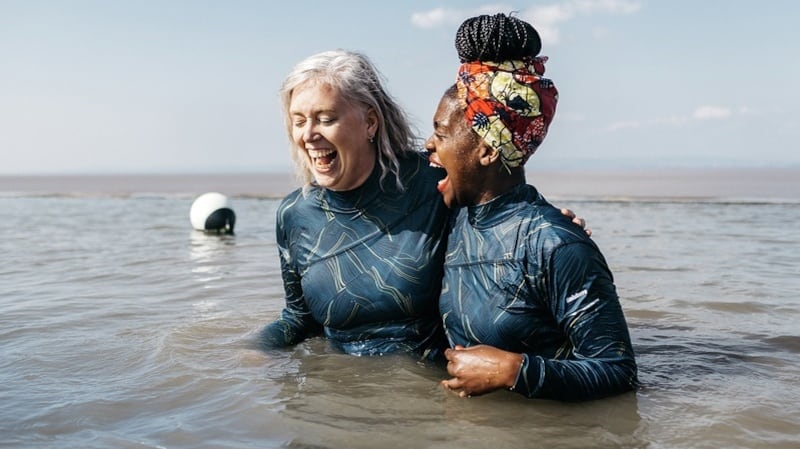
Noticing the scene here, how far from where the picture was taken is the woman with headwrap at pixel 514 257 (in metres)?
3.48

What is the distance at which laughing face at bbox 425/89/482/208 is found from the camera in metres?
3.72

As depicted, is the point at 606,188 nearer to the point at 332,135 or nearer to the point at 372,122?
the point at 372,122

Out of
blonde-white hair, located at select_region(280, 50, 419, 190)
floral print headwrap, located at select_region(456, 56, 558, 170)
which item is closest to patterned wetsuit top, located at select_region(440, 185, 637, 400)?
floral print headwrap, located at select_region(456, 56, 558, 170)

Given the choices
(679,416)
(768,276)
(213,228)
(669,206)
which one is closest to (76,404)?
(679,416)

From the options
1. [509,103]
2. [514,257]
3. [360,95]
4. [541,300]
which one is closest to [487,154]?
[509,103]

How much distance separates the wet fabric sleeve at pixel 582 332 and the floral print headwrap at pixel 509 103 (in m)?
0.55

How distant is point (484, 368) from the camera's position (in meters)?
3.48

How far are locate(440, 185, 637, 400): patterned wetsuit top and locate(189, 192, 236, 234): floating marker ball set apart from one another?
1097cm

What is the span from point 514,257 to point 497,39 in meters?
0.99

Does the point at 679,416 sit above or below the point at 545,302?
below

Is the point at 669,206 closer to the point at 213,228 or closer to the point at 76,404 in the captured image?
the point at 213,228

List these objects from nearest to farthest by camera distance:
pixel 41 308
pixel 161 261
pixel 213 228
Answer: pixel 41 308 → pixel 161 261 → pixel 213 228

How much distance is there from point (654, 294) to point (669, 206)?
13.0 m

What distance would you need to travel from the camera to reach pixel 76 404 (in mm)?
4191
